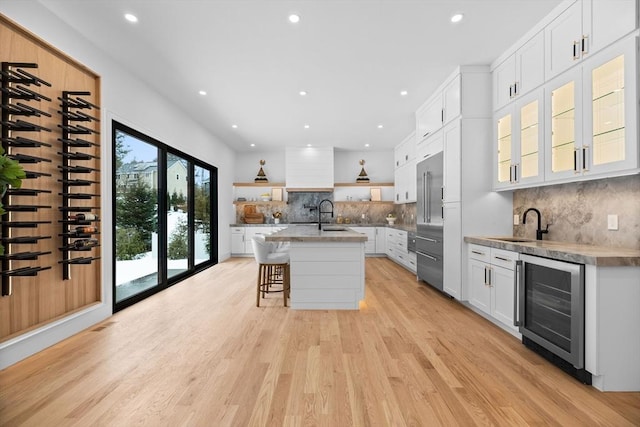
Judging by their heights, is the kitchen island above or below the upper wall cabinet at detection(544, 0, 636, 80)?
below

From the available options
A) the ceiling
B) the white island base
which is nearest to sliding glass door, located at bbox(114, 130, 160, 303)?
the ceiling

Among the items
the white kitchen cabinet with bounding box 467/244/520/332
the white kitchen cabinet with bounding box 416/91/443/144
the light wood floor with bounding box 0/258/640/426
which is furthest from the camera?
the white kitchen cabinet with bounding box 416/91/443/144

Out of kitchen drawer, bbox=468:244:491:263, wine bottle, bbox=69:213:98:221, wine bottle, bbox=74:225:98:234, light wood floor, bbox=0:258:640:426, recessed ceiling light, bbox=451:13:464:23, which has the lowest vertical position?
light wood floor, bbox=0:258:640:426

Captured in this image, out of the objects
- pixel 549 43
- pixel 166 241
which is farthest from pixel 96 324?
pixel 549 43

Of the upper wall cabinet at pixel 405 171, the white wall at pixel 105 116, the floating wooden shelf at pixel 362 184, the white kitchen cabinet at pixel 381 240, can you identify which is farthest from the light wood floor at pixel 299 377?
the floating wooden shelf at pixel 362 184

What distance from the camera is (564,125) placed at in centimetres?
262

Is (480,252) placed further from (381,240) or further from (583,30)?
(381,240)

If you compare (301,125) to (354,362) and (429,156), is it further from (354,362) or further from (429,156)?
(354,362)

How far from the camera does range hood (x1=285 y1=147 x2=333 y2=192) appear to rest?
7852 mm

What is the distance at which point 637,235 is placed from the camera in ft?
7.39

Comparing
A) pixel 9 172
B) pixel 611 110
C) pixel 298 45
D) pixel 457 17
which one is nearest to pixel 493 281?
pixel 611 110

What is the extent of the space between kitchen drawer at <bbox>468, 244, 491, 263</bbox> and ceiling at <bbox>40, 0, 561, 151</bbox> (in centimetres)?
211

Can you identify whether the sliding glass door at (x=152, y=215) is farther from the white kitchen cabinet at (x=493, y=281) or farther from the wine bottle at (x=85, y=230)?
the white kitchen cabinet at (x=493, y=281)

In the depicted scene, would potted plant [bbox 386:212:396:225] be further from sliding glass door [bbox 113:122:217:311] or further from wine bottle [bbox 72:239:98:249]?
wine bottle [bbox 72:239:98:249]
